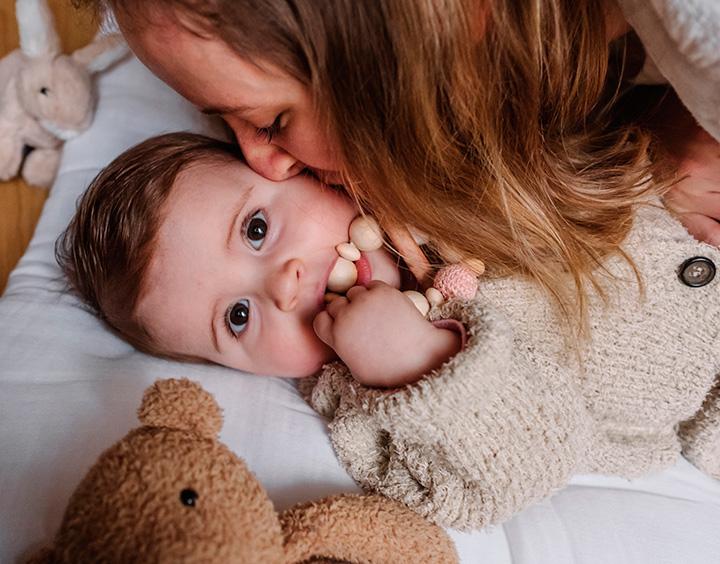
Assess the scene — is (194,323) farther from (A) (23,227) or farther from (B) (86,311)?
(A) (23,227)

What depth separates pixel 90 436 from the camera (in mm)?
747

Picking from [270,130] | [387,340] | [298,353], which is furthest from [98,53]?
[387,340]

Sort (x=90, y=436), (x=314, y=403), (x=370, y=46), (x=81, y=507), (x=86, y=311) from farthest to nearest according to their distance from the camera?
1. (x=86, y=311)
2. (x=314, y=403)
3. (x=90, y=436)
4. (x=370, y=46)
5. (x=81, y=507)

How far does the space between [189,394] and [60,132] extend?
815 mm

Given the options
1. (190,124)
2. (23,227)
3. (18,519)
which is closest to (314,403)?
(18,519)

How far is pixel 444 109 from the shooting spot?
2.20 feet

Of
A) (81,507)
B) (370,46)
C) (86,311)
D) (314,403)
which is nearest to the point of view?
(81,507)

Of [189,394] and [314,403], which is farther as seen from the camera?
[314,403]

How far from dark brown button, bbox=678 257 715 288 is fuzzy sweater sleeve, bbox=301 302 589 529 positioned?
19 cm

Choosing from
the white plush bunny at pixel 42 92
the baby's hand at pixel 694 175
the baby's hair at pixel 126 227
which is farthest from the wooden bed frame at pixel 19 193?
the baby's hand at pixel 694 175

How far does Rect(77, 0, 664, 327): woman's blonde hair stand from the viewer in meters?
0.59

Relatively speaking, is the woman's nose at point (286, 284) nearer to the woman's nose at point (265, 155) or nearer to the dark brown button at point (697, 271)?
the woman's nose at point (265, 155)

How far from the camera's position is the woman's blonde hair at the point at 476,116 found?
59 cm

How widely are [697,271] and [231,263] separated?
1.79 feet
